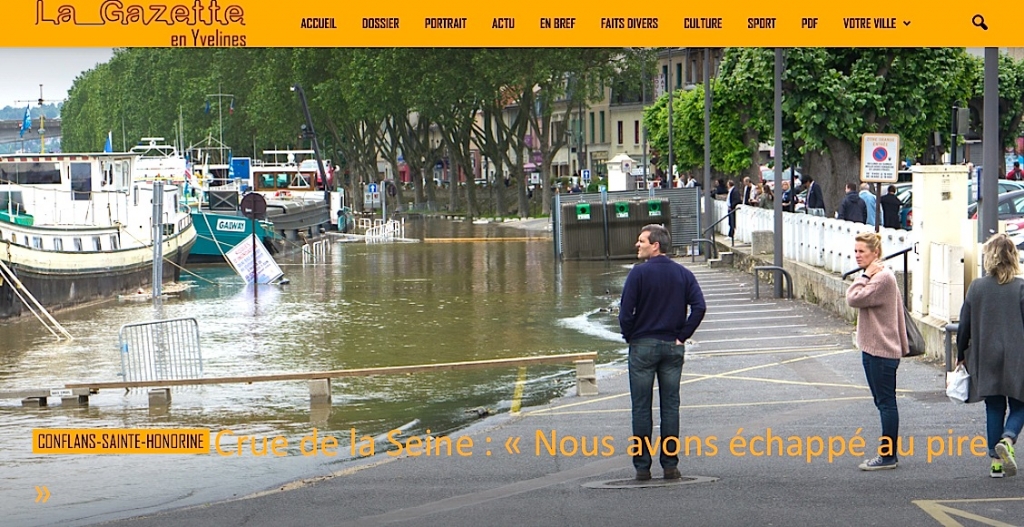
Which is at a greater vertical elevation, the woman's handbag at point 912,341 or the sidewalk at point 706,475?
the woman's handbag at point 912,341

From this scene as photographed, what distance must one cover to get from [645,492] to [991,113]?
7.27 m

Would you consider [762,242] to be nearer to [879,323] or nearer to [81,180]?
[81,180]

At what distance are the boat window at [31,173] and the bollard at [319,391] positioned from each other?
2696cm

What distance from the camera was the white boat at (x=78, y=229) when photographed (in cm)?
3609

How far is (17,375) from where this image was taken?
22.7 metres

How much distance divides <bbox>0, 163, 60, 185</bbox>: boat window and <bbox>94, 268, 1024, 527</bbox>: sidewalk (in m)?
28.9

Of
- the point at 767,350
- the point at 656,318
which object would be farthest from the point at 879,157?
the point at 656,318

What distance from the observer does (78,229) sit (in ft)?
131

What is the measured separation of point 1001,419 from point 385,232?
57.4 metres

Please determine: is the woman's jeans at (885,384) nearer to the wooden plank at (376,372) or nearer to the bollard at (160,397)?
the wooden plank at (376,372)

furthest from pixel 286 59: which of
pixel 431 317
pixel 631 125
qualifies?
pixel 431 317

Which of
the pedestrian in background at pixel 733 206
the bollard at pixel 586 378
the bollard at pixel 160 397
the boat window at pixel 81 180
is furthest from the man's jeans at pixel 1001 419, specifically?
the boat window at pixel 81 180

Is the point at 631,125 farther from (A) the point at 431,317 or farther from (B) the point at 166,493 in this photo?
(B) the point at 166,493
